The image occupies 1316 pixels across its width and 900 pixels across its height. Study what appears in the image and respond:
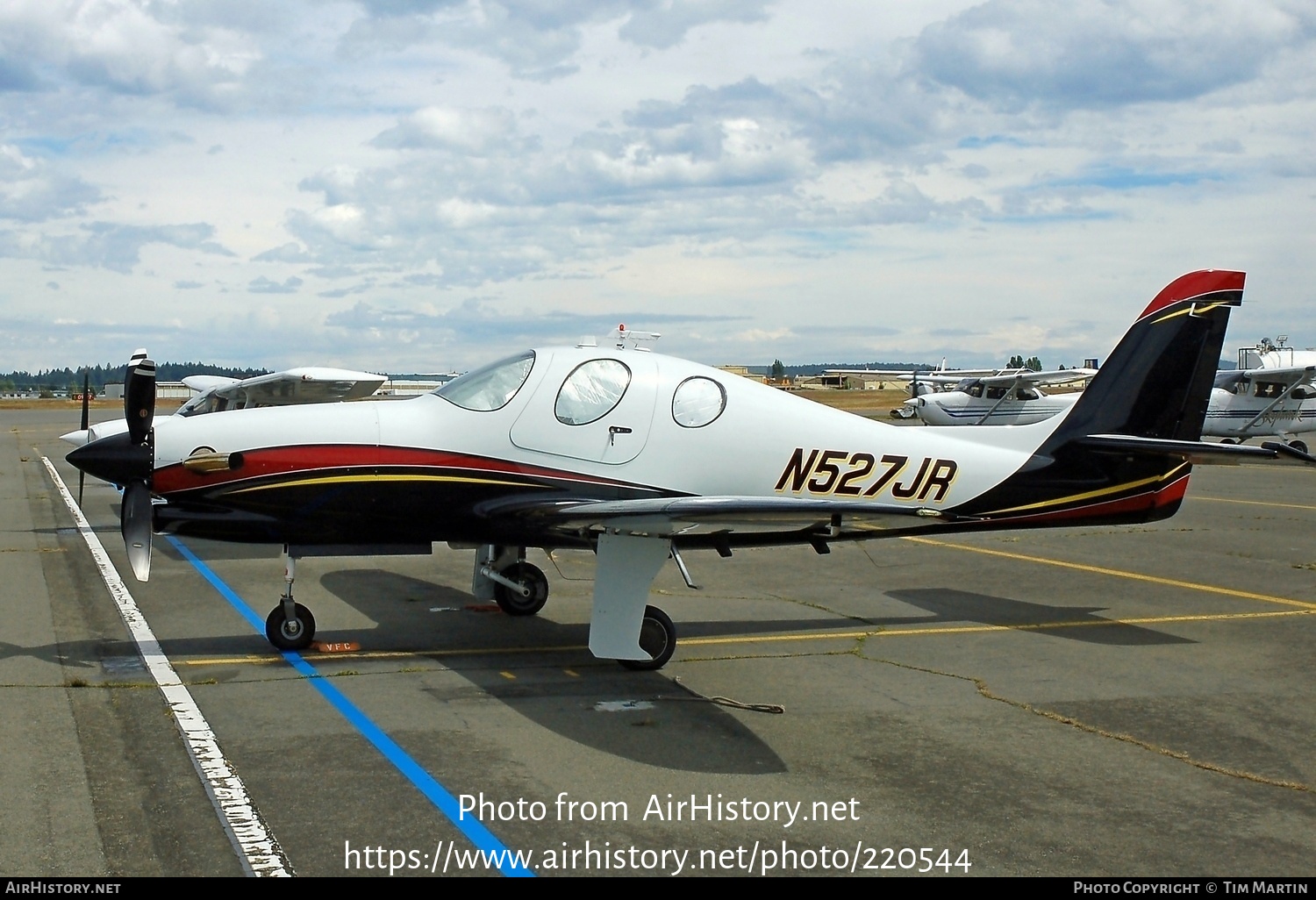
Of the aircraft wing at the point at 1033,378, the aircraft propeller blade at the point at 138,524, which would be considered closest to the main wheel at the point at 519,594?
the aircraft propeller blade at the point at 138,524

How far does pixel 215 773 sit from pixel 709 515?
132 inches

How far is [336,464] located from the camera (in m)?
8.56

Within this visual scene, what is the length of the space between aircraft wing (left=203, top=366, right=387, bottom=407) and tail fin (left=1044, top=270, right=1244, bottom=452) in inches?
630

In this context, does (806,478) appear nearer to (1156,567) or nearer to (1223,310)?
(1223,310)

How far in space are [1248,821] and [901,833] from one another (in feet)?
5.80

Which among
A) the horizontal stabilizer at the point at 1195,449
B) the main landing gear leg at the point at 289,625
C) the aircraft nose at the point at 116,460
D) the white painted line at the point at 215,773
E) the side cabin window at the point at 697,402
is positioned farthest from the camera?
the side cabin window at the point at 697,402

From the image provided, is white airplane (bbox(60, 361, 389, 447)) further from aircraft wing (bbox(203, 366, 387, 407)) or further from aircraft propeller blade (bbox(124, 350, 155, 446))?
aircraft propeller blade (bbox(124, 350, 155, 446))

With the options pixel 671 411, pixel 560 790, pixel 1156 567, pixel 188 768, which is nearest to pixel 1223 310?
pixel 1156 567

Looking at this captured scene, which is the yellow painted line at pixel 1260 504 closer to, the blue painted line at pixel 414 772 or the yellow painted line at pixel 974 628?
the yellow painted line at pixel 974 628

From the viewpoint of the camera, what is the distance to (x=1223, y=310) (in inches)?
416

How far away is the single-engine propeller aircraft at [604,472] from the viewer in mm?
8172

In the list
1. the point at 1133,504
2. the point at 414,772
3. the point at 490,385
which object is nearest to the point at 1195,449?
the point at 1133,504

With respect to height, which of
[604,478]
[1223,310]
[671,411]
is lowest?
[604,478]

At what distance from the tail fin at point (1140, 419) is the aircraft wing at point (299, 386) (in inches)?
626
